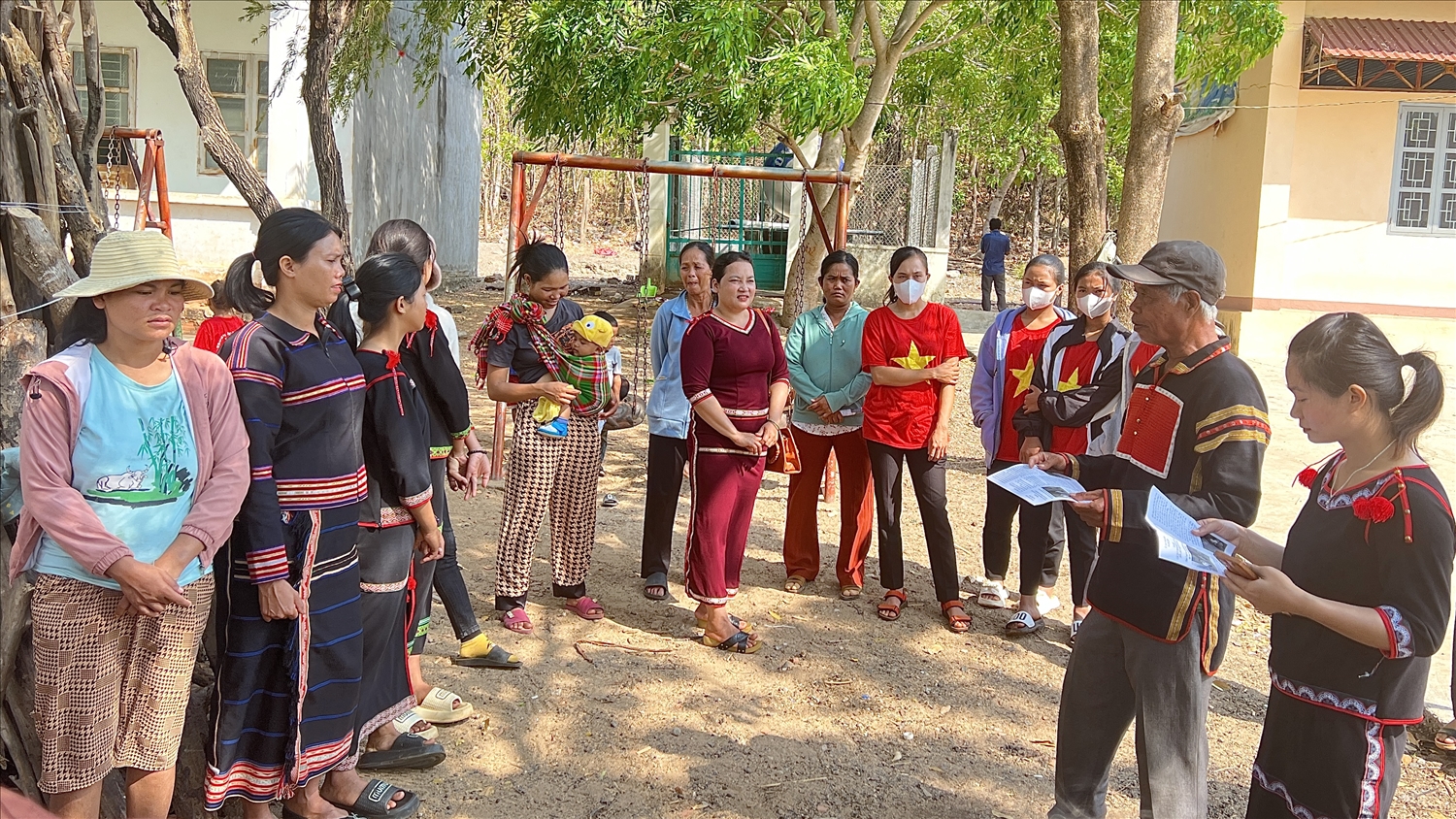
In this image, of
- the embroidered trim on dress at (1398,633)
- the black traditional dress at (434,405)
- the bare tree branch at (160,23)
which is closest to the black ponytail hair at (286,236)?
the black traditional dress at (434,405)

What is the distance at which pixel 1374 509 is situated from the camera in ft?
8.02

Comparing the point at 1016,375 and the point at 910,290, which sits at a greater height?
the point at 910,290

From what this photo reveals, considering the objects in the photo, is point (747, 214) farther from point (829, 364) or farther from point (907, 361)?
point (907, 361)

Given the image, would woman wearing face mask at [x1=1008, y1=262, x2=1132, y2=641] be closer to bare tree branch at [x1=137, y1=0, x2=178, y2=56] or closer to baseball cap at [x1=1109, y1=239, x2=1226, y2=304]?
baseball cap at [x1=1109, y1=239, x2=1226, y2=304]

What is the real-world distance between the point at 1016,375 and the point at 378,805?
134 inches

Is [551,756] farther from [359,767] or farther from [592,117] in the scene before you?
[592,117]

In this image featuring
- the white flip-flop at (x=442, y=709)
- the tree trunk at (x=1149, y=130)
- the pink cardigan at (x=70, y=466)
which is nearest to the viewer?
the pink cardigan at (x=70, y=466)

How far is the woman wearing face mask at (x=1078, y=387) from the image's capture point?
5.02 meters

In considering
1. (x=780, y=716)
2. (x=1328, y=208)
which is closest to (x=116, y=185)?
(x=780, y=716)

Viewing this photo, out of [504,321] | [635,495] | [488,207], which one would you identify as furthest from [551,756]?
[488,207]

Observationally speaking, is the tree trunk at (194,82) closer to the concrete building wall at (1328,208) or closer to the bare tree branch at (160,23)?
the bare tree branch at (160,23)

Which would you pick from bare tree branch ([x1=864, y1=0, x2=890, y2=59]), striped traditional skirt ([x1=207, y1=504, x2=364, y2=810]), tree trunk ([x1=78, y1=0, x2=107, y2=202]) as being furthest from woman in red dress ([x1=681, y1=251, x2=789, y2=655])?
bare tree branch ([x1=864, y1=0, x2=890, y2=59])

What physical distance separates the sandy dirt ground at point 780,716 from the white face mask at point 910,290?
1.57 meters

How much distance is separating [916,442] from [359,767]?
2.91 m
